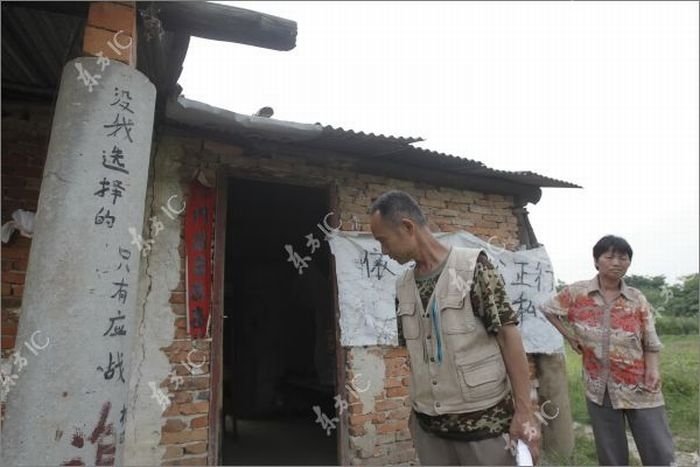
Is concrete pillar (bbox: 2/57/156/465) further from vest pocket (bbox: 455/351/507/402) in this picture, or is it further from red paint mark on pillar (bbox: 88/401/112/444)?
vest pocket (bbox: 455/351/507/402)

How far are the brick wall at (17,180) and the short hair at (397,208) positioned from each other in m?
2.70

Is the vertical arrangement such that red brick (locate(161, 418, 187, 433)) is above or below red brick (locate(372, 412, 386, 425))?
above

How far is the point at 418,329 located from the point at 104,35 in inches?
79.2

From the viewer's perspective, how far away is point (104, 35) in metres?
2.16

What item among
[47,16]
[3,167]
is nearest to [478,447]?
[47,16]

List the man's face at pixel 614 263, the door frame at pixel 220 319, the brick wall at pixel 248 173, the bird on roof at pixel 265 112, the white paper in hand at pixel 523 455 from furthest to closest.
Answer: the bird on roof at pixel 265 112 → the door frame at pixel 220 319 → the brick wall at pixel 248 173 → the man's face at pixel 614 263 → the white paper in hand at pixel 523 455

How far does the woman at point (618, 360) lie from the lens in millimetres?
2805

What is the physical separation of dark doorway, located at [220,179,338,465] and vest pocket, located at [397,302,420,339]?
3.62 metres

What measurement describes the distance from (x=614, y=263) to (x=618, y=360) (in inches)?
24.5

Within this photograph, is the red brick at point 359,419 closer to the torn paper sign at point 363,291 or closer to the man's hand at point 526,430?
the torn paper sign at point 363,291

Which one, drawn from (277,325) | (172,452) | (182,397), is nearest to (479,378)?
(182,397)

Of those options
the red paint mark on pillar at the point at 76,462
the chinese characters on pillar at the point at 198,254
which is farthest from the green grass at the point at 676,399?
the red paint mark on pillar at the point at 76,462

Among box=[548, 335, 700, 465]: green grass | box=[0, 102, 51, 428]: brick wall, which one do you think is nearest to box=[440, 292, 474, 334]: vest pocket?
box=[0, 102, 51, 428]: brick wall

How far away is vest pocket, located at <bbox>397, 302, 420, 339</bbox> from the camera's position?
2037 millimetres
